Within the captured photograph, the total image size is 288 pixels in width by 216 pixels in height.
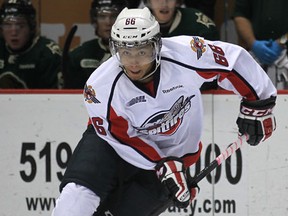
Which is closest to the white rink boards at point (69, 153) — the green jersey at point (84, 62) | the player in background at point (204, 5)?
the green jersey at point (84, 62)

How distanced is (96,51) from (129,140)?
49.9 inches

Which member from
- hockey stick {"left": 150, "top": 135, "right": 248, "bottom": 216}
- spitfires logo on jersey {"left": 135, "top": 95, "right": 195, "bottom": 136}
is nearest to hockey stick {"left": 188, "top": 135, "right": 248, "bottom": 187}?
hockey stick {"left": 150, "top": 135, "right": 248, "bottom": 216}

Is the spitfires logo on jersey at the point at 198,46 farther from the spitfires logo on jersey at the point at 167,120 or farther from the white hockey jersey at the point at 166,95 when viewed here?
the spitfires logo on jersey at the point at 167,120

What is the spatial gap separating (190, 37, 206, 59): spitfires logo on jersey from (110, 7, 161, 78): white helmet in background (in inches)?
6.4

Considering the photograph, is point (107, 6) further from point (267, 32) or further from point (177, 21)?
point (267, 32)

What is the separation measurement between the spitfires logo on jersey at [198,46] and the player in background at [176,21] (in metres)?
1.04

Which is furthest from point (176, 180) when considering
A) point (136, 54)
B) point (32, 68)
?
point (32, 68)

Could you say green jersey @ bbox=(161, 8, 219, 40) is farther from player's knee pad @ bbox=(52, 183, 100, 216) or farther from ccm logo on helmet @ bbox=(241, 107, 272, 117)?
player's knee pad @ bbox=(52, 183, 100, 216)

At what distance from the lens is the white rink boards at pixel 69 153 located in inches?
186

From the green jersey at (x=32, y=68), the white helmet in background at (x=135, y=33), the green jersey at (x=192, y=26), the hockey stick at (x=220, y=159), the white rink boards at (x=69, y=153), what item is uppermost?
the white helmet in background at (x=135, y=33)

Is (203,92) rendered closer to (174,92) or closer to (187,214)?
(187,214)

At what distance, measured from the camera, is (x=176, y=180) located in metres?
3.74

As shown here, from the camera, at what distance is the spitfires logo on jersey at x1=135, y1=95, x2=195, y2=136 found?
3795 mm

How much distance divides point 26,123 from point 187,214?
897 millimetres
